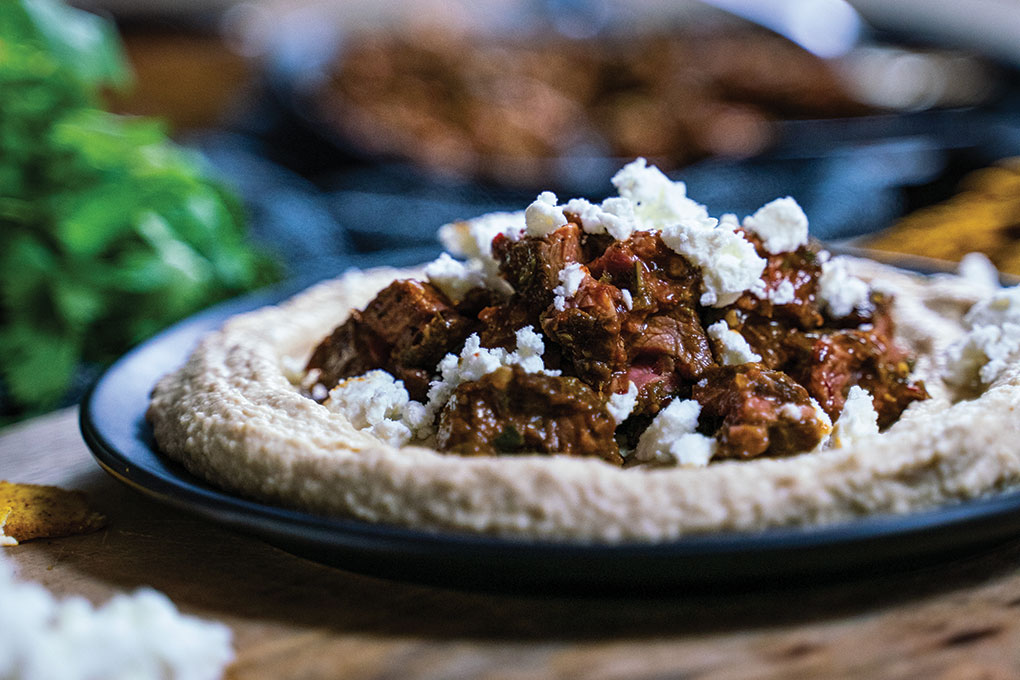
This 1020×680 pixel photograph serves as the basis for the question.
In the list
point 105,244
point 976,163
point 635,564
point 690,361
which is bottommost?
point 105,244

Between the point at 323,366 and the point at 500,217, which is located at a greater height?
the point at 500,217

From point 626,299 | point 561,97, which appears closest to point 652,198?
point 626,299

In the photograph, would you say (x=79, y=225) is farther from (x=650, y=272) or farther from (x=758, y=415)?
(x=758, y=415)

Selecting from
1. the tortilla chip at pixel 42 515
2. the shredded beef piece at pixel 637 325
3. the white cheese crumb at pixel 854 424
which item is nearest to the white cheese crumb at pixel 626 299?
the shredded beef piece at pixel 637 325

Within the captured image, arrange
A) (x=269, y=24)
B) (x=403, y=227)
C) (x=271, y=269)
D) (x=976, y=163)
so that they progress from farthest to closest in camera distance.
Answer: (x=269, y=24) < (x=976, y=163) < (x=403, y=227) < (x=271, y=269)

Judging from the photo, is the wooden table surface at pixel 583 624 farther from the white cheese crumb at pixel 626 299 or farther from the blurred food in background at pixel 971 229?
the blurred food in background at pixel 971 229

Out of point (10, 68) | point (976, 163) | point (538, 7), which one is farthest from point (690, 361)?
point (538, 7)

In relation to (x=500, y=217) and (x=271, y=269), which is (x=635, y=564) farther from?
(x=271, y=269)
